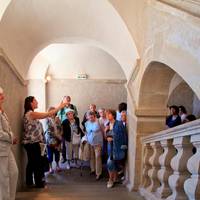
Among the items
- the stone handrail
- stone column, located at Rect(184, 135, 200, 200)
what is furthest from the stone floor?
the stone handrail

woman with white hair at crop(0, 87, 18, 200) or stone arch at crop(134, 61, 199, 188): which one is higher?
stone arch at crop(134, 61, 199, 188)

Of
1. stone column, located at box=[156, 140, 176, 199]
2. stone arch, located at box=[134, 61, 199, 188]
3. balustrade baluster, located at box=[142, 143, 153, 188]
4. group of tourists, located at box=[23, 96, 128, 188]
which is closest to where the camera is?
stone column, located at box=[156, 140, 176, 199]

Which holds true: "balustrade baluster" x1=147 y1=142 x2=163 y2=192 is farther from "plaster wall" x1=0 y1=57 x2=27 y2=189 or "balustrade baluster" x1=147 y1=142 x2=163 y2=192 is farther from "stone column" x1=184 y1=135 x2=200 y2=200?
"plaster wall" x1=0 y1=57 x2=27 y2=189

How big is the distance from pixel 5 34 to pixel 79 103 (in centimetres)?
578

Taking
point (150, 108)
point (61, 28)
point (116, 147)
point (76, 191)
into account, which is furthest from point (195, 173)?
point (61, 28)

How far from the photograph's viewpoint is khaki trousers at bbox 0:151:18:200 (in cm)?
423

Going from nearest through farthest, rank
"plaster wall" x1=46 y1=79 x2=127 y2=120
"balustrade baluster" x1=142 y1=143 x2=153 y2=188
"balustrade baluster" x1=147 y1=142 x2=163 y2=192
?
"balustrade baluster" x1=147 y1=142 x2=163 y2=192 < "balustrade baluster" x1=142 y1=143 x2=153 y2=188 < "plaster wall" x1=46 y1=79 x2=127 y2=120

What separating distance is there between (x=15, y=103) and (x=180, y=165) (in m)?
3.49

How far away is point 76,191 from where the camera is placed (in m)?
5.87

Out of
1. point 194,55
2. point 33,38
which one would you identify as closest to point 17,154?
point 33,38

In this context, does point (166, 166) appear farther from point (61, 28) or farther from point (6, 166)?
point (61, 28)

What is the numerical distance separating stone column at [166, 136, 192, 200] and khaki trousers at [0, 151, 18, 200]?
180 cm

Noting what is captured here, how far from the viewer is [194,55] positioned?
336 cm

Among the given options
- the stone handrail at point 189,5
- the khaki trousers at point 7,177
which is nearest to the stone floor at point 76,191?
the khaki trousers at point 7,177
